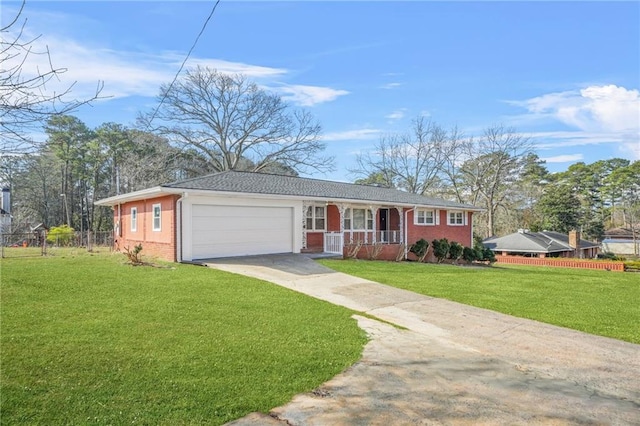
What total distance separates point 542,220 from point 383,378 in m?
45.6

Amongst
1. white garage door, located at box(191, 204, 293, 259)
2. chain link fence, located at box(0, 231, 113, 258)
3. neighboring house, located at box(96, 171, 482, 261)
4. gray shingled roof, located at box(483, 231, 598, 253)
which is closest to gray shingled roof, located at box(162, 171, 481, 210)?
neighboring house, located at box(96, 171, 482, 261)

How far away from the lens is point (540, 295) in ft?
31.4

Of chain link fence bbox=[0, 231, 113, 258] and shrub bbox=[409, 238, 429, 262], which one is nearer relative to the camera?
shrub bbox=[409, 238, 429, 262]

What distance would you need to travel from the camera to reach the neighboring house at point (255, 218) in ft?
44.3

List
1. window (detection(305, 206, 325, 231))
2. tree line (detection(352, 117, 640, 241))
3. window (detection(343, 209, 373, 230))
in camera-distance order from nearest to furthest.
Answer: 1. window (detection(305, 206, 325, 231))
2. window (detection(343, 209, 373, 230))
3. tree line (detection(352, 117, 640, 241))

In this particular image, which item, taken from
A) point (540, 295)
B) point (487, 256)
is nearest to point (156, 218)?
point (540, 295)

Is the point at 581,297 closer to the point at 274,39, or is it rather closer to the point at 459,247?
the point at 274,39

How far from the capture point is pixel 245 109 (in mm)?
32438

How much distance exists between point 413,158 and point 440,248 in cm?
2104

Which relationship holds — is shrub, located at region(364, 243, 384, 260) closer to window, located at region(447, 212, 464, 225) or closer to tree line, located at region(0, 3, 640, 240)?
window, located at region(447, 212, 464, 225)

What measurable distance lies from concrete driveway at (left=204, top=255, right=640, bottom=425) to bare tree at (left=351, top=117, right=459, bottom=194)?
3417cm

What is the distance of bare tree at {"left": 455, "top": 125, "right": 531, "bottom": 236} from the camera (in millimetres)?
38062

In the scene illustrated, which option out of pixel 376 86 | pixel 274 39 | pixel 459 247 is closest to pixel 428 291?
pixel 274 39

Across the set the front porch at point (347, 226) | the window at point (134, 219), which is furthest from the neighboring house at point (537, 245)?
the window at point (134, 219)
